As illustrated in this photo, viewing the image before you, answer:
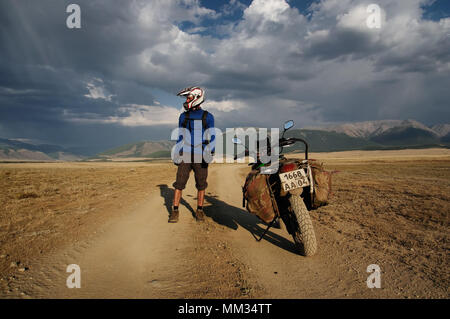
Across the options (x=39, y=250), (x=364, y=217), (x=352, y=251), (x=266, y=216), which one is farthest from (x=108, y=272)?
(x=364, y=217)

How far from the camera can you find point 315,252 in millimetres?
4117

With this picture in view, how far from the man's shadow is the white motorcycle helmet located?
134 inches

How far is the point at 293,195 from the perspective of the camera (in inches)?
173

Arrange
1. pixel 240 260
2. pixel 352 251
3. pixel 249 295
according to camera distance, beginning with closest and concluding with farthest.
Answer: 1. pixel 249 295
2. pixel 240 260
3. pixel 352 251

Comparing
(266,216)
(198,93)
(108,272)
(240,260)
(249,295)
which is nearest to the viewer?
(249,295)

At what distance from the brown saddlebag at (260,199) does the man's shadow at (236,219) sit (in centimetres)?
74

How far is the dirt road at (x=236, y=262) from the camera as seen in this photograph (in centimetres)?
299

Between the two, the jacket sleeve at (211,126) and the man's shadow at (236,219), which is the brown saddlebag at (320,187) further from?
the jacket sleeve at (211,126)

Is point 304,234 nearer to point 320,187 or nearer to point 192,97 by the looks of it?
point 320,187

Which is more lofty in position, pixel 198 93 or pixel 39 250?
pixel 198 93

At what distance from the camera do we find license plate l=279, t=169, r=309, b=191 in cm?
439

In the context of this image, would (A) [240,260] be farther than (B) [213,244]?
No

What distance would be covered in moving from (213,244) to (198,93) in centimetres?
405

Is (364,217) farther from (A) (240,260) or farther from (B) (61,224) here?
(B) (61,224)
